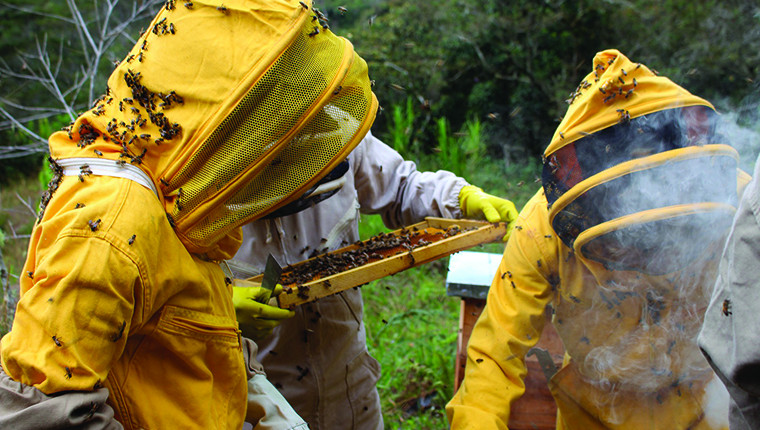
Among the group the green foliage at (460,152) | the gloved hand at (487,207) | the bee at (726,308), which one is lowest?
the green foliage at (460,152)

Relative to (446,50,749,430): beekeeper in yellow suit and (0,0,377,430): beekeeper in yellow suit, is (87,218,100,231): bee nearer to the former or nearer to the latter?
(0,0,377,430): beekeeper in yellow suit

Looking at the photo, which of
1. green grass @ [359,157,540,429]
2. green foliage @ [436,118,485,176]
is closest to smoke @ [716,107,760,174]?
green grass @ [359,157,540,429]

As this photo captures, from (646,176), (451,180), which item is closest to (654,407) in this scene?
(646,176)

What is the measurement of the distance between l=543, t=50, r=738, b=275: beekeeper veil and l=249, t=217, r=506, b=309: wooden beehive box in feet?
2.63

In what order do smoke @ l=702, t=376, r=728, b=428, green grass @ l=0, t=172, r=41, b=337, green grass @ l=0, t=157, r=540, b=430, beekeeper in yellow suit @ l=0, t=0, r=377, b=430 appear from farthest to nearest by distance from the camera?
green grass @ l=0, t=172, r=41, b=337
green grass @ l=0, t=157, r=540, b=430
smoke @ l=702, t=376, r=728, b=428
beekeeper in yellow suit @ l=0, t=0, r=377, b=430

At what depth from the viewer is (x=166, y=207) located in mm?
1548

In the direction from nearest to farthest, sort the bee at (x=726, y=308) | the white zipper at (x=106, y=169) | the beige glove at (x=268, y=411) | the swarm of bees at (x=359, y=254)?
the bee at (x=726, y=308)
the white zipper at (x=106, y=169)
the beige glove at (x=268, y=411)
the swarm of bees at (x=359, y=254)

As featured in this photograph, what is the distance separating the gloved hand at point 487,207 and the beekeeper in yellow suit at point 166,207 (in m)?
1.55

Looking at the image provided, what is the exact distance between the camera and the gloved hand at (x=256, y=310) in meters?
2.37

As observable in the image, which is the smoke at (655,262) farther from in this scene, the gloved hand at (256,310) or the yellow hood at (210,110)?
the gloved hand at (256,310)

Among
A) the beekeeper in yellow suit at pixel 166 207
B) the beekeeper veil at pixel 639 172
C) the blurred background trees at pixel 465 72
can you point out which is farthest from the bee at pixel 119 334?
the blurred background trees at pixel 465 72

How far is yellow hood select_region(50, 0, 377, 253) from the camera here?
1506 mm

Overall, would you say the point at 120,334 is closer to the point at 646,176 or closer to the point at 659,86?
the point at 646,176

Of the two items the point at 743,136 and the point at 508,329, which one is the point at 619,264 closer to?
the point at 508,329
